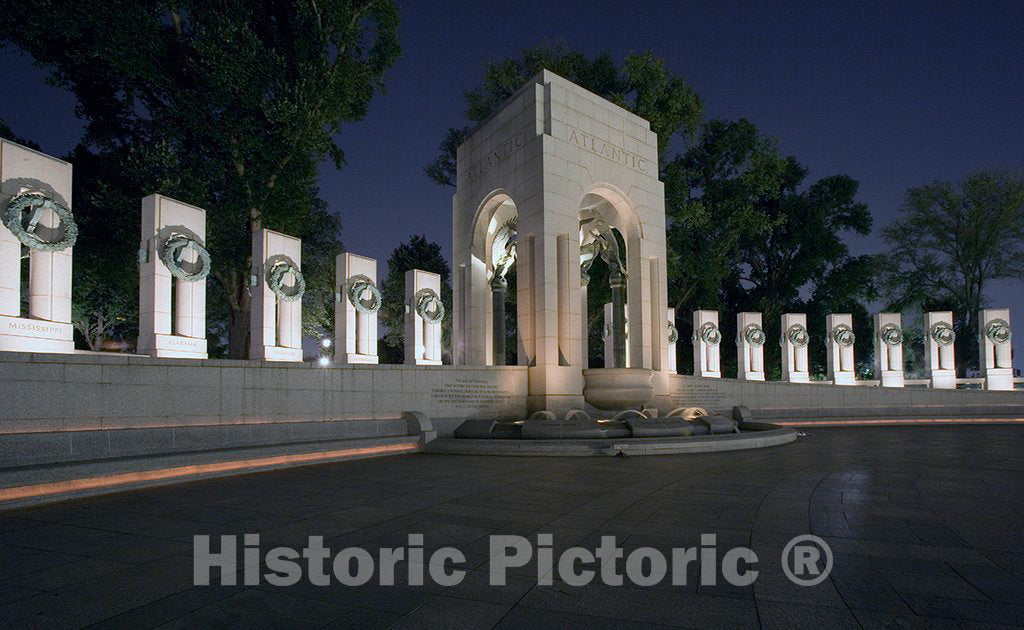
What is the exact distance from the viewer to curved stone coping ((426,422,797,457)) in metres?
14.1

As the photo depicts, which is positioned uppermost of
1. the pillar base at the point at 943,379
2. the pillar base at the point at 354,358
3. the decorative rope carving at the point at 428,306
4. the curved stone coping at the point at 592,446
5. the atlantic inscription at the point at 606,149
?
the atlantic inscription at the point at 606,149

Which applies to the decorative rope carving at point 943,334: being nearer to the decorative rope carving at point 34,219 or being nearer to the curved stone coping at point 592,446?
the curved stone coping at point 592,446

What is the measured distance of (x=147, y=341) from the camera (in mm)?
13828

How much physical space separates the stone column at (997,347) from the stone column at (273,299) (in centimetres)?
3434

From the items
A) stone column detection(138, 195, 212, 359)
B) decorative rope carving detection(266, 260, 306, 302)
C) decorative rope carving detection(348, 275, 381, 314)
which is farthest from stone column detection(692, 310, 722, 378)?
stone column detection(138, 195, 212, 359)

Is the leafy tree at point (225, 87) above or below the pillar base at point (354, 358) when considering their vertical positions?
above

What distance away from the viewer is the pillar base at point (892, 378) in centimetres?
3212

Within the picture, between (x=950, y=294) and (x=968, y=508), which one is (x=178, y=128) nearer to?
(x=968, y=508)

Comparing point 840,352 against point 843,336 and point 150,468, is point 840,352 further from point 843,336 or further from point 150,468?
point 150,468

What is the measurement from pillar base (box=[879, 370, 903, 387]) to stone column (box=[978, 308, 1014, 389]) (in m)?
A: 4.30

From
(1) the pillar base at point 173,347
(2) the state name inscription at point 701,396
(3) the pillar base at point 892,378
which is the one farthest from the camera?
(3) the pillar base at point 892,378

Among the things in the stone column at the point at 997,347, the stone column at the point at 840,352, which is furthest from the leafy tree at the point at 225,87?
the stone column at the point at 997,347

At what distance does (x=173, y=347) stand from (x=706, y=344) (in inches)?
999

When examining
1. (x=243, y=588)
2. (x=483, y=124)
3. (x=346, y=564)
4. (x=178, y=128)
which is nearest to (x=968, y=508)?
(x=346, y=564)
